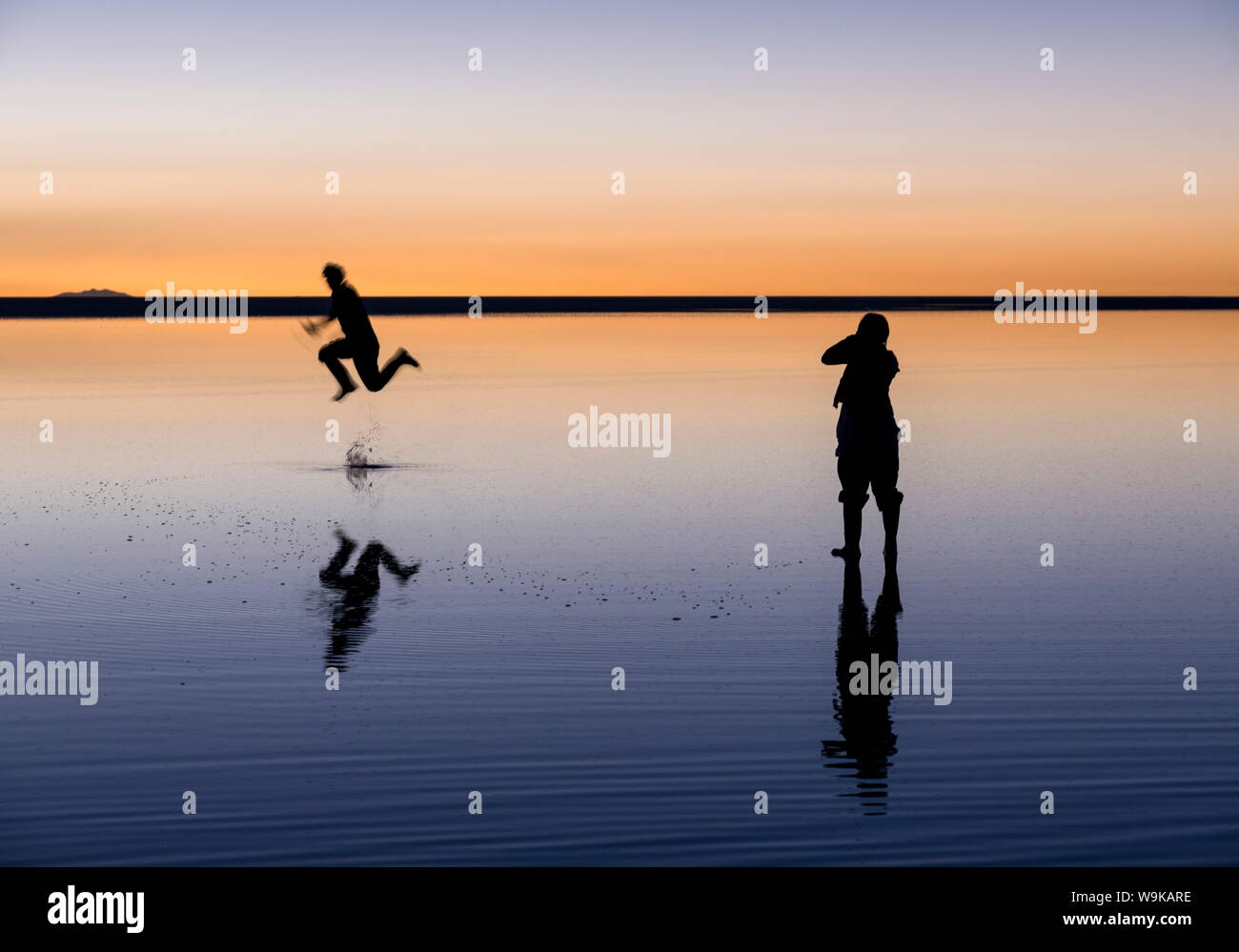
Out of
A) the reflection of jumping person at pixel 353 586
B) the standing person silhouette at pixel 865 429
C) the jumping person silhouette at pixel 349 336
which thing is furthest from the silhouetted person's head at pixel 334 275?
the standing person silhouette at pixel 865 429

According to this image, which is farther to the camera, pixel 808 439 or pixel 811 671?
pixel 808 439

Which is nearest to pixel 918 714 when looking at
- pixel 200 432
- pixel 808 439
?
pixel 808 439

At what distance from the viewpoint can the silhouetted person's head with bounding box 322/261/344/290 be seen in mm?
18844

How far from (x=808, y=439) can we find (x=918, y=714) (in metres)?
14.4

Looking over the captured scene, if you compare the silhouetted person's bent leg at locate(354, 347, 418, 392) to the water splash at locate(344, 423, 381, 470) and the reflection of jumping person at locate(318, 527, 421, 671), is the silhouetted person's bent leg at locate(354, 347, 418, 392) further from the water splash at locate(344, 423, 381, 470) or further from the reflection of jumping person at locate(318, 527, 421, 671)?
the reflection of jumping person at locate(318, 527, 421, 671)

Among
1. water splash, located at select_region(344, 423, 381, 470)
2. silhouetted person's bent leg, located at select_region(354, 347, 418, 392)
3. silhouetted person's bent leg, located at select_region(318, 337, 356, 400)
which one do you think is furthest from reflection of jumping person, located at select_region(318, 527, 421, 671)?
water splash, located at select_region(344, 423, 381, 470)

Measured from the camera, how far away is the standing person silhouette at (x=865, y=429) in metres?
12.6

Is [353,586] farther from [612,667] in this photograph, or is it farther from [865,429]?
[865,429]

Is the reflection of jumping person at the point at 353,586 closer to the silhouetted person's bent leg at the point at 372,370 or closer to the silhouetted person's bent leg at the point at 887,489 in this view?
the silhouetted person's bent leg at the point at 887,489

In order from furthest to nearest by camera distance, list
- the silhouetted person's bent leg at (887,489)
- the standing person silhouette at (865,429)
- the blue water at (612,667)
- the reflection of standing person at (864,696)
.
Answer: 1. the standing person silhouette at (865,429)
2. the silhouetted person's bent leg at (887,489)
3. the reflection of standing person at (864,696)
4. the blue water at (612,667)

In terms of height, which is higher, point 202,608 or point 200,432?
point 200,432
